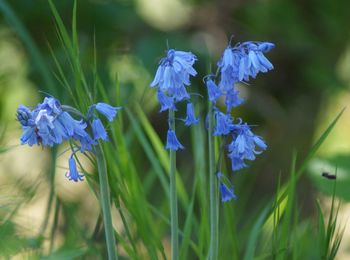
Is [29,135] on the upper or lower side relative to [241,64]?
lower

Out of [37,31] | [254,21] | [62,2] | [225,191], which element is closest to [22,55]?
[37,31]

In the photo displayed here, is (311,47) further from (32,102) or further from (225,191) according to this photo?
(225,191)

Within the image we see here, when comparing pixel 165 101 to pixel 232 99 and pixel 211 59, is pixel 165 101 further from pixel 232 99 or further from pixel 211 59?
pixel 211 59

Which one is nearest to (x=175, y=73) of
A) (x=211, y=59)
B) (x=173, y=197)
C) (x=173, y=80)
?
(x=173, y=80)

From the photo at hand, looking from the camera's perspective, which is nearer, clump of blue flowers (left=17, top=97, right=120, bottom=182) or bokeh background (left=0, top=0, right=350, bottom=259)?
clump of blue flowers (left=17, top=97, right=120, bottom=182)

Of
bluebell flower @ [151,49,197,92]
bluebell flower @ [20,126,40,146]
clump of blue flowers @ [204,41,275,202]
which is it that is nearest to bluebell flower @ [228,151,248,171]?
clump of blue flowers @ [204,41,275,202]

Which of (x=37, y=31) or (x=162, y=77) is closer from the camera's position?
(x=162, y=77)

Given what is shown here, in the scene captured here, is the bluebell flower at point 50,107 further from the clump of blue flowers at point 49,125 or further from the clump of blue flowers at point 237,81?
the clump of blue flowers at point 237,81

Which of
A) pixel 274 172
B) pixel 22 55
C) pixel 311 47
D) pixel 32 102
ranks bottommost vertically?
pixel 274 172

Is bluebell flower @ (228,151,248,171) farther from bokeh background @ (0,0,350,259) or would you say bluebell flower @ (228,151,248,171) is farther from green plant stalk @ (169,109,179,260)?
bokeh background @ (0,0,350,259)
